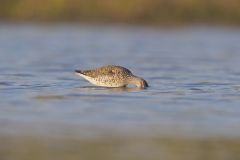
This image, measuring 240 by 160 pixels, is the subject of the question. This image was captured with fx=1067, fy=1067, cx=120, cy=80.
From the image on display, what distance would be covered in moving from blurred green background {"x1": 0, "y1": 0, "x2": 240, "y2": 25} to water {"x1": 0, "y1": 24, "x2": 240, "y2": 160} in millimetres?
9547

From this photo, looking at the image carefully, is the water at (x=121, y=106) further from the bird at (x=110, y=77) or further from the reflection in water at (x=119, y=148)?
the bird at (x=110, y=77)

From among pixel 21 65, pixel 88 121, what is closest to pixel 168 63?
pixel 21 65

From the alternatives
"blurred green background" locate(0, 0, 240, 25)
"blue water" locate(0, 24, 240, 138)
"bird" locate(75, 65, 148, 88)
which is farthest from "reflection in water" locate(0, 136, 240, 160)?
"blurred green background" locate(0, 0, 240, 25)

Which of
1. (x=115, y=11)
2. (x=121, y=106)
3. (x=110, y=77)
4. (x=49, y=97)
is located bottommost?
(x=121, y=106)

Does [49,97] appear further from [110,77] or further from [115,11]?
[115,11]

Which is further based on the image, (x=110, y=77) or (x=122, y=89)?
(x=122, y=89)

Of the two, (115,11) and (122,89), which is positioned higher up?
(115,11)

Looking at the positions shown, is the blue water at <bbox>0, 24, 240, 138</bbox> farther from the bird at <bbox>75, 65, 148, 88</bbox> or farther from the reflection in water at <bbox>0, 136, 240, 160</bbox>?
the reflection in water at <bbox>0, 136, 240, 160</bbox>

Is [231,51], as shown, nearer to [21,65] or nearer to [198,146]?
[21,65]

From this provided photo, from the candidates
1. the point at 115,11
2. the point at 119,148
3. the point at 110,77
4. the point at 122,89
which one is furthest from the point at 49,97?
the point at 115,11

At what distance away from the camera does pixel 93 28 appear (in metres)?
34.7

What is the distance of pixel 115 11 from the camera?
37.2 m

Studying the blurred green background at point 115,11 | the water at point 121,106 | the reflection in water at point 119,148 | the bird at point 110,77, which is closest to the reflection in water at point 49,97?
the water at point 121,106

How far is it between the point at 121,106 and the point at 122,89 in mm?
2322
